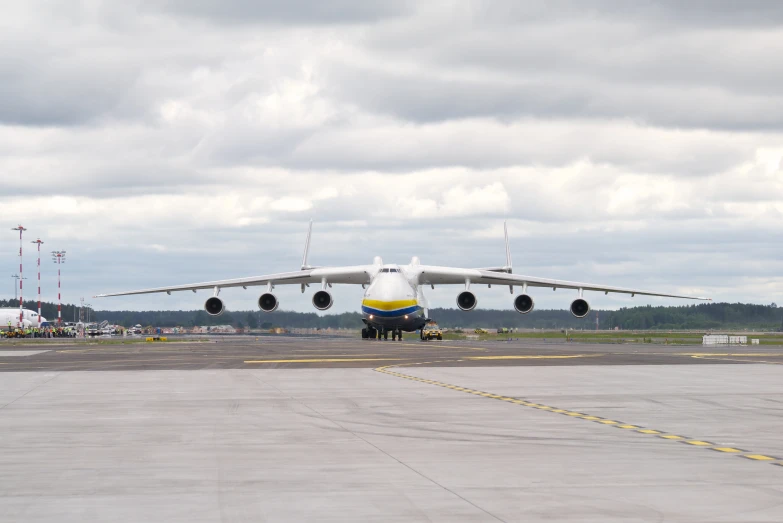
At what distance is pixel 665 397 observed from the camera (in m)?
18.2

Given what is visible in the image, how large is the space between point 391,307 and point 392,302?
34cm

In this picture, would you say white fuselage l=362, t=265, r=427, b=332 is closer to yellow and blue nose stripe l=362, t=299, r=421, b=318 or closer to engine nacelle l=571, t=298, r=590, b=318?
yellow and blue nose stripe l=362, t=299, r=421, b=318

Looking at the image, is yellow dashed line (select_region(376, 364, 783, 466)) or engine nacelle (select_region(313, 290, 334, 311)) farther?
engine nacelle (select_region(313, 290, 334, 311))

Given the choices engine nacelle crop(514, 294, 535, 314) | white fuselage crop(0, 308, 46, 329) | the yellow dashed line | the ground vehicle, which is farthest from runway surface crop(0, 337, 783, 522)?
white fuselage crop(0, 308, 46, 329)

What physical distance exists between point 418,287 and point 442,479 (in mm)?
52256

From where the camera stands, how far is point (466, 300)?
60.6m

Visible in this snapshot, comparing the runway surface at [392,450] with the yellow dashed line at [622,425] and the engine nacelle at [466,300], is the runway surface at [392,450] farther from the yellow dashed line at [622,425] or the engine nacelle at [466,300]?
the engine nacelle at [466,300]

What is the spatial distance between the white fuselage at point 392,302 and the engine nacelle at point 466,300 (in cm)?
250

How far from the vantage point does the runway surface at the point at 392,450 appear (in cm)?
768

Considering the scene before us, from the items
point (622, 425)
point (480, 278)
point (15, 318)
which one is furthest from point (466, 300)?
point (15, 318)

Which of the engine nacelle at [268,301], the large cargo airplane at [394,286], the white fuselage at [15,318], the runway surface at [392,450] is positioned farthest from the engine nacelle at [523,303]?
the white fuselage at [15,318]

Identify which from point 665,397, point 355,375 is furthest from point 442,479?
point 355,375

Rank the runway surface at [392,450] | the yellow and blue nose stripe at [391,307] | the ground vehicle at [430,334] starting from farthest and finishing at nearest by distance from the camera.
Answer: the ground vehicle at [430,334] → the yellow and blue nose stripe at [391,307] → the runway surface at [392,450]

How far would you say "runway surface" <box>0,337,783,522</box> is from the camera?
768 centimetres
